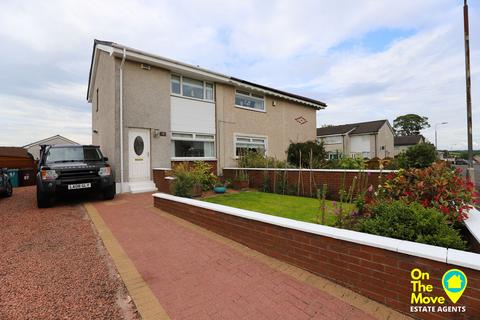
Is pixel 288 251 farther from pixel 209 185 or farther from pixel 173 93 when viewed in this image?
pixel 173 93

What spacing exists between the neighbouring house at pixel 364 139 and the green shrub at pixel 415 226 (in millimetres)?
29929

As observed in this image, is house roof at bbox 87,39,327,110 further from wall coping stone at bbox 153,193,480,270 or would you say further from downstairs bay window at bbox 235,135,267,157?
wall coping stone at bbox 153,193,480,270

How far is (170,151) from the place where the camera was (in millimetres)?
10297

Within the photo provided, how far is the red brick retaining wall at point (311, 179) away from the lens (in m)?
6.96

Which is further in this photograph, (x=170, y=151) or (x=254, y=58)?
(x=254, y=58)

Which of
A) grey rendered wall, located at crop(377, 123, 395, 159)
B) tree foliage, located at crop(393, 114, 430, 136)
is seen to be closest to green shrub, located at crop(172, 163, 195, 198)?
grey rendered wall, located at crop(377, 123, 395, 159)

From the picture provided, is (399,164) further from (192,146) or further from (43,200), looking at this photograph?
(43,200)

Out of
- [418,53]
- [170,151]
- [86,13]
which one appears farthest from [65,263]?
[418,53]

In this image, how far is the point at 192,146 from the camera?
11.3 metres

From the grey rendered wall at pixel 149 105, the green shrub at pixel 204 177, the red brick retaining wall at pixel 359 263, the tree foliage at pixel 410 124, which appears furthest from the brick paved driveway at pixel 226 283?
the tree foliage at pixel 410 124

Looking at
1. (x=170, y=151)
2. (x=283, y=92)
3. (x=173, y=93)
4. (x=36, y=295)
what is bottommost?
(x=36, y=295)

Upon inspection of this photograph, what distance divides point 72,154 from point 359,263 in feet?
27.3

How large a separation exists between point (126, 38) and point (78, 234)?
32.5 ft

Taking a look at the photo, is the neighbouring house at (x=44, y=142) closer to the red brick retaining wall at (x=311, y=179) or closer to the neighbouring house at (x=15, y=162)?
the neighbouring house at (x=15, y=162)
